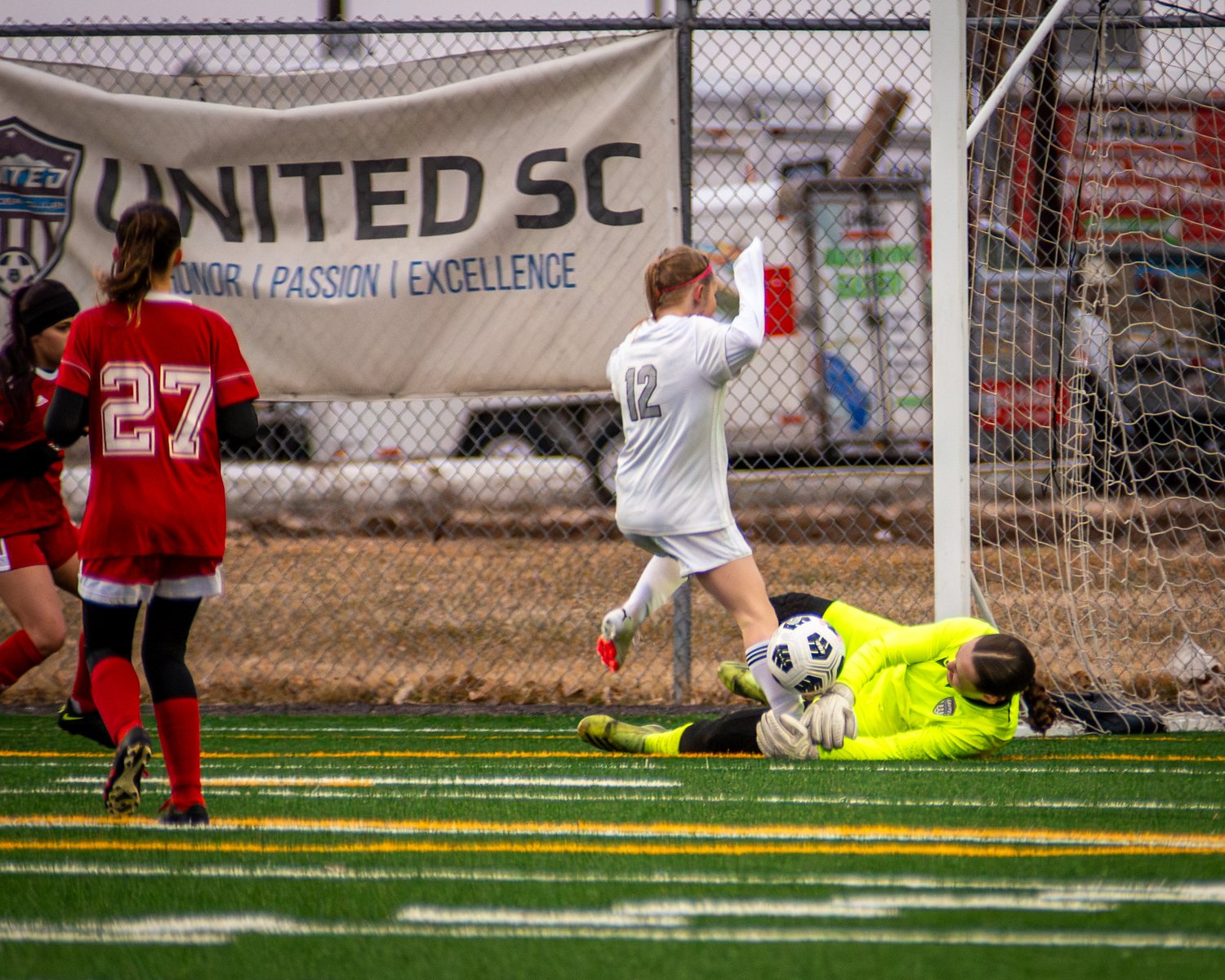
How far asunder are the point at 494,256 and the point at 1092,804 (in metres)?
3.92

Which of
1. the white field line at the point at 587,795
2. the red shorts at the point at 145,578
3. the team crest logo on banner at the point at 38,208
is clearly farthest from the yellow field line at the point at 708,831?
the team crest logo on banner at the point at 38,208

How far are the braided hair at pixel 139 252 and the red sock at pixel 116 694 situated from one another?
1.00m

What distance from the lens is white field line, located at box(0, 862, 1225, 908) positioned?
277 cm

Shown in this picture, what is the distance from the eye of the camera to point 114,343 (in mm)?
3707

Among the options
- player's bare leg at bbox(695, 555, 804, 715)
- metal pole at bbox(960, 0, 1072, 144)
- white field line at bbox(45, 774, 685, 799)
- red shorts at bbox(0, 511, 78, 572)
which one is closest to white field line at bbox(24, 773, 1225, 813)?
white field line at bbox(45, 774, 685, 799)

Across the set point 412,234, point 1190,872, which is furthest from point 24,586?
point 1190,872

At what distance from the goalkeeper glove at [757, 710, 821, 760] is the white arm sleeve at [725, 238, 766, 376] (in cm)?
129

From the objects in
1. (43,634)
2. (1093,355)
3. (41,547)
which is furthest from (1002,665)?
(41,547)

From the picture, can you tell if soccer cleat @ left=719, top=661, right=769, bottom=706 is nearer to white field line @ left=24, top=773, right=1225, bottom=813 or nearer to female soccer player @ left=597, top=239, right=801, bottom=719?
female soccer player @ left=597, top=239, right=801, bottom=719

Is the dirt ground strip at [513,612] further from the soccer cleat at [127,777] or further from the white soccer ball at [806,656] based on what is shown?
the soccer cleat at [127,777]

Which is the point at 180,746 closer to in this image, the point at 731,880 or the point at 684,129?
the point at 731,880

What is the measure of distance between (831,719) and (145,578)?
2.41 m

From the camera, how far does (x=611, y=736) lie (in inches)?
207

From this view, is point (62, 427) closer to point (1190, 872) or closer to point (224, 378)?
point (224, 378)
